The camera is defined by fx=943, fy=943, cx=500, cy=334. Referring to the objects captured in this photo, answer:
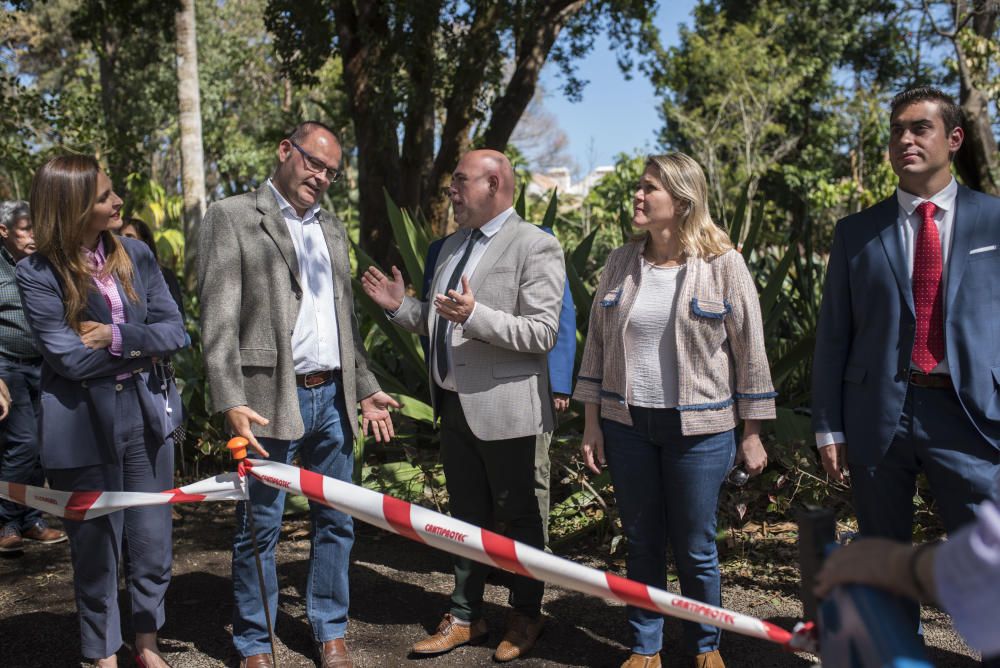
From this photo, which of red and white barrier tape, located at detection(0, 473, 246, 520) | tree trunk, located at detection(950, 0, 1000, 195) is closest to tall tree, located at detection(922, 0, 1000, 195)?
tree trunk, located at detection(950, 0, 1000, 195)

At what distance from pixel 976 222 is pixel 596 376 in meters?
1.35

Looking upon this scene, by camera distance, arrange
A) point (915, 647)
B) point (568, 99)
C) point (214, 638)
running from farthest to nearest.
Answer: point (568, 99)
point (214, 638)
point (915, 647)

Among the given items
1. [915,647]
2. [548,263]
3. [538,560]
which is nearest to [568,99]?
[548,263]

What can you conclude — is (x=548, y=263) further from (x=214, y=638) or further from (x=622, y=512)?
(x=214, y=638)

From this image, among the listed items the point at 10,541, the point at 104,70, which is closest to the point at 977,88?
the point at 10,541

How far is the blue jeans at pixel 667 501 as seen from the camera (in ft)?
10.5

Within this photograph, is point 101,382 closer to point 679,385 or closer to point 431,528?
point 431,528

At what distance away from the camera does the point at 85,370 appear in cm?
310

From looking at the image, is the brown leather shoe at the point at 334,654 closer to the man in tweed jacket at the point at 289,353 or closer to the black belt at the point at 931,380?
the man in tweed jacket at the point at 289,353

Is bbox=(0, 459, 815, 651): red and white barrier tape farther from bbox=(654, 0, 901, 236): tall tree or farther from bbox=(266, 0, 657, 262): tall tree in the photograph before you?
bbox=(654, 0, 901, 236): tall tree

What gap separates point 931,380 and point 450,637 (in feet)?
6.61

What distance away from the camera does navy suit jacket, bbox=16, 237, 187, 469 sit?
3.08 m

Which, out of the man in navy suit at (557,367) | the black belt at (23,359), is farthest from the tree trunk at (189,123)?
the man in navy suit at (557,367)

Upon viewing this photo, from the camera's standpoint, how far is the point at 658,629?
3363 millimetres
